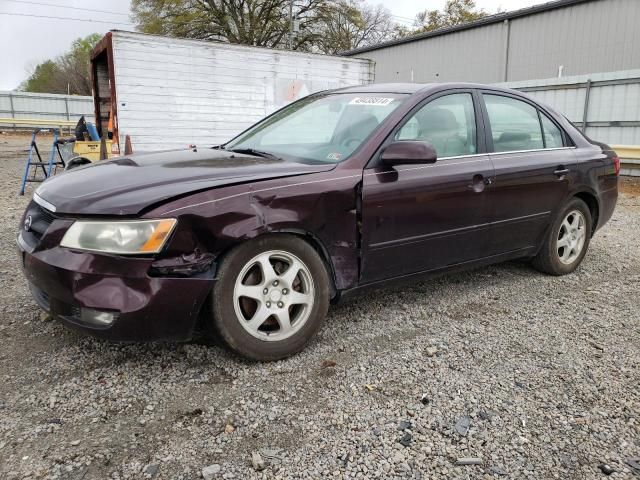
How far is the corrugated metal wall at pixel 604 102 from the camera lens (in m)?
11.6

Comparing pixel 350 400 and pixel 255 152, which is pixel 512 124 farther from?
pixel 350 400

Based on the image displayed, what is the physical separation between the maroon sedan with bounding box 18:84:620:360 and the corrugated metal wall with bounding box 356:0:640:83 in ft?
34.6

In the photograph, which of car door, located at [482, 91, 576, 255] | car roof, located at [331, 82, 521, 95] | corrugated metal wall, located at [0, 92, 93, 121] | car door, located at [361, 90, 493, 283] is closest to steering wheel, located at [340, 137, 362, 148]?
car door, located at [361, 90, 493, 283]

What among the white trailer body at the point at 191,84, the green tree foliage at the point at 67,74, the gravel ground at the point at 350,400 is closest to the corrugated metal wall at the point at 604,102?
the white trailer body at the point at 191,84

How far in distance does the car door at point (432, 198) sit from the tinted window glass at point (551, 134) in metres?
0.85

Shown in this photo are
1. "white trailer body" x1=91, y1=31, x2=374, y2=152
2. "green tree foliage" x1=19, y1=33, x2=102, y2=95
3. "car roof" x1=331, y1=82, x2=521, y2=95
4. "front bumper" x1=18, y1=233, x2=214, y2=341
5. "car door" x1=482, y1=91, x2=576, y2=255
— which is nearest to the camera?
"front bumper" x1=18, y1=233, x2=214, y2=341

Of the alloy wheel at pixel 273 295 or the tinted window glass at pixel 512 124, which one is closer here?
the alloy wheel at pixel 273 295

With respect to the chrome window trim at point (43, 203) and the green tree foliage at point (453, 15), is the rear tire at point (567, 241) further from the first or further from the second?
the green tree foliage at point (453, 15)

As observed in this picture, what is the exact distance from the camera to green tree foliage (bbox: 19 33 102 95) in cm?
5881

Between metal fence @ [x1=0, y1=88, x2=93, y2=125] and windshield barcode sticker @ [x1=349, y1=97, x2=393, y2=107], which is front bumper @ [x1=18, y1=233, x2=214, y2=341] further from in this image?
metal fence @ [x1=0, y1=88, x2=93, y2=125]

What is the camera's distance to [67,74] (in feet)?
195

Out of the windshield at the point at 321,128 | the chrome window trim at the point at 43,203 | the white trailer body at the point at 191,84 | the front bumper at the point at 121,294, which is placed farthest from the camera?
the white trailer body at the point at 191,84

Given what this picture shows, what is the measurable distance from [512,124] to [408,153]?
1.47 metres

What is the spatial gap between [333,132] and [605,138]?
36.3 feet
